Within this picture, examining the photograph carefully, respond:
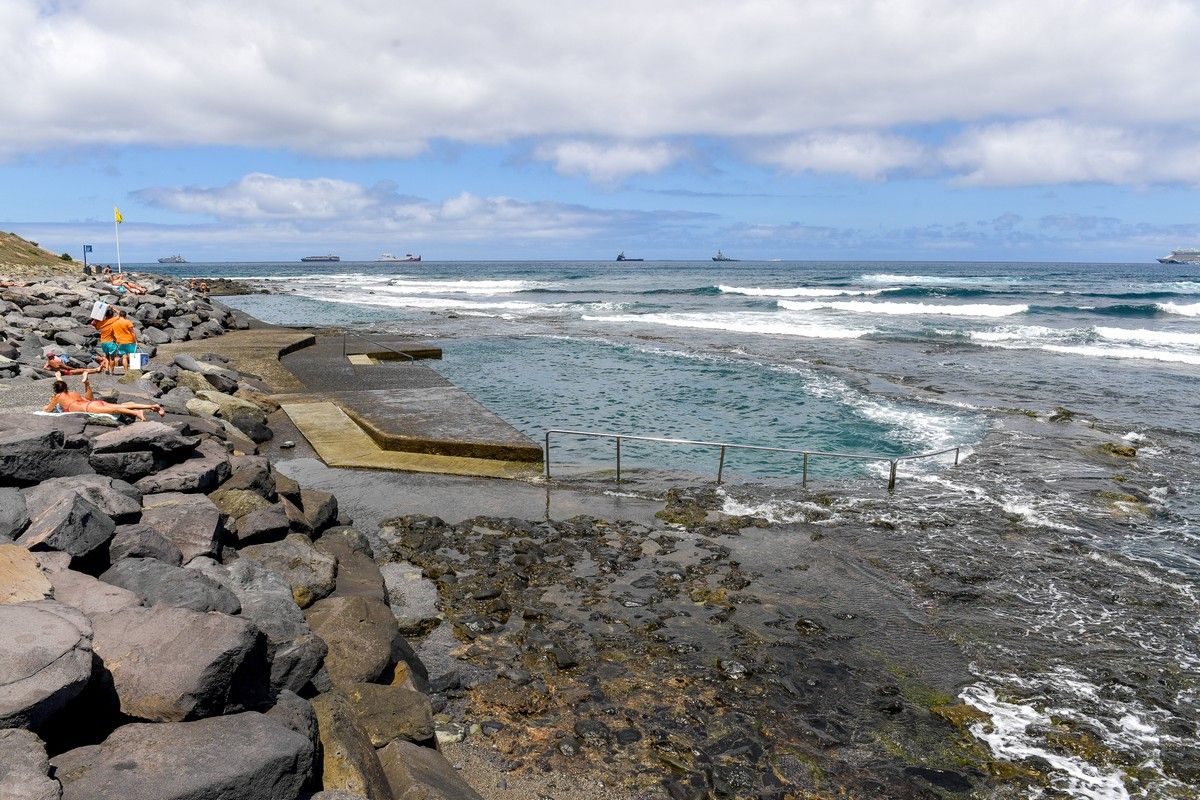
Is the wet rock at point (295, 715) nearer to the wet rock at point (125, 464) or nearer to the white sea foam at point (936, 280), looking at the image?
the wet rock at point (125, 464)

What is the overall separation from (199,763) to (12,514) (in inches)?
122

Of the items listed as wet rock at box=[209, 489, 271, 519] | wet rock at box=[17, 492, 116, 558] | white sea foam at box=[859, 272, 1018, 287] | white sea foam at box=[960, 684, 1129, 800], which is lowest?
white sea foam at box=[960, 684, 1129, 800]

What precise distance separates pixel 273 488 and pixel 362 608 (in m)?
2.55

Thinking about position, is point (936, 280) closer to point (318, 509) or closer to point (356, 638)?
point (318, 509)

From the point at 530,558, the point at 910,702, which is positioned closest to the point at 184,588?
the point at 530,558

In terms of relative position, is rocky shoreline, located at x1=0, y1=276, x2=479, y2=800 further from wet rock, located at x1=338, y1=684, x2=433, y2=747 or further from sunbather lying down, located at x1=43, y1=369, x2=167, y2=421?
sunbather lying down, located at x1=43, y1=369, x2=167, y2=421

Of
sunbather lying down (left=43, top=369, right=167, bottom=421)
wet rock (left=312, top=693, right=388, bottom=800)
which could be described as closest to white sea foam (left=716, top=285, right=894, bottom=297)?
sunbather lying down (left=43, top=369, right=167, bottom=421)

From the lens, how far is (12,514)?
5297 millimetres

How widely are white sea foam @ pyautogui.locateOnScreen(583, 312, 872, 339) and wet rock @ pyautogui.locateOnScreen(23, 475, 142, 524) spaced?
3118 cm

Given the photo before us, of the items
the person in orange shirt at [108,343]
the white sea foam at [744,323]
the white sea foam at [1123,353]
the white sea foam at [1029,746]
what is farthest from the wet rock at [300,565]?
the white sea foam at [744,323]

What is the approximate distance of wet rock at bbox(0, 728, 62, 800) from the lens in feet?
9.48

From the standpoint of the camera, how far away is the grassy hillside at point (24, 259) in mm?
38344

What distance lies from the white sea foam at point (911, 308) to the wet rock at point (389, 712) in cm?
4536

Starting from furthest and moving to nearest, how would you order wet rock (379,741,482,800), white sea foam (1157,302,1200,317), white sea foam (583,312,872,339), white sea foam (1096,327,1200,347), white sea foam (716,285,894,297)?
white sea foam (716,285,894,297), white sea foam (1157,302,1200,317), white sea foam (583,312,872,339), white sea foam (1096,327,1200,347), wet rock (379,741,482,800)
